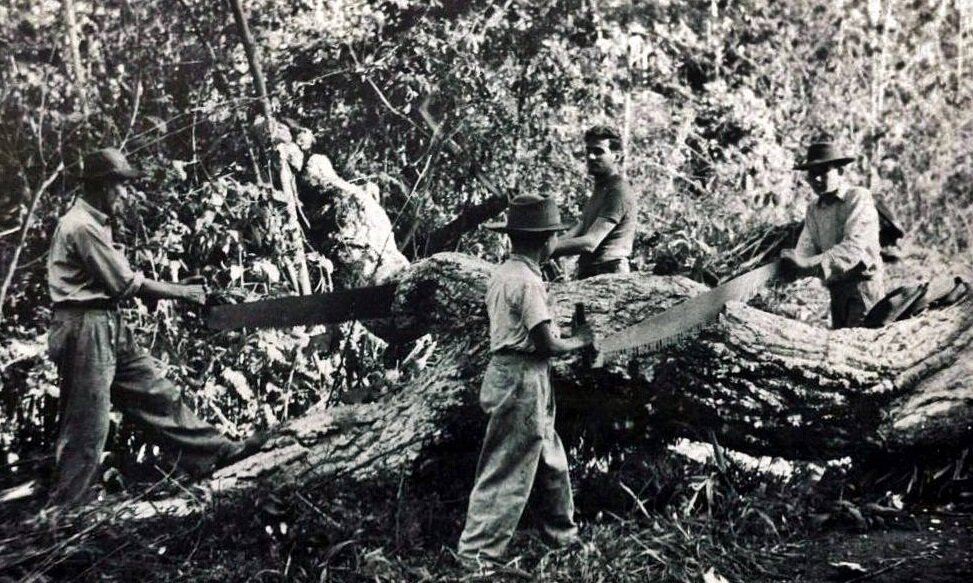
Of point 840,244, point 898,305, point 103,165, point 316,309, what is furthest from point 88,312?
point 898,305

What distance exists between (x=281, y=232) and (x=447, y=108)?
2219 millimetres

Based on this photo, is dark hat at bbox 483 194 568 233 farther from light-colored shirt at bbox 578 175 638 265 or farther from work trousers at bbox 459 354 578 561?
light-colored shirt at bbox 578 175 638 265

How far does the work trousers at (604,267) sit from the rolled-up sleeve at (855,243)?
4.33ft

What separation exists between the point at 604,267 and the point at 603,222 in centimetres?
36

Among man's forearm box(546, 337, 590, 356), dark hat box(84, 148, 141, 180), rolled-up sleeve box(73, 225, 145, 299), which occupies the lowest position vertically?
man's forearm box(546, 337, 590, 356)

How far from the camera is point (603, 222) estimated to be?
18.7 feet

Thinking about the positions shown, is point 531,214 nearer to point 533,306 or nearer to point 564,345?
point 533,306

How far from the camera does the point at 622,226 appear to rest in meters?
5.88

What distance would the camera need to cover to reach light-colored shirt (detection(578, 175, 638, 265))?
5730 millimetres

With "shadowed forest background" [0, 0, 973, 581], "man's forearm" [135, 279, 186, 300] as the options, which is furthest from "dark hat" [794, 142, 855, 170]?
"man's forearm" [135, 279, 186, 300]

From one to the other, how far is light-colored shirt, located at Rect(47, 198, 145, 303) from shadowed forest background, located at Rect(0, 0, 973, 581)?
68 centimetres

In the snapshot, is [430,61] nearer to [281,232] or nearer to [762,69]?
[281,232]

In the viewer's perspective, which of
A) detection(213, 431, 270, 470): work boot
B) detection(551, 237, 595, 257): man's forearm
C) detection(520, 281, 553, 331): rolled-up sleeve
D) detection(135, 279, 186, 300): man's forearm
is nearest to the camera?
detection(520, 281, 553, 331): rolled-up sleeve

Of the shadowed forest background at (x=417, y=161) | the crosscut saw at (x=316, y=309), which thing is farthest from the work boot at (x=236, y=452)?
the crosscut saw at (x=316, y=309)
